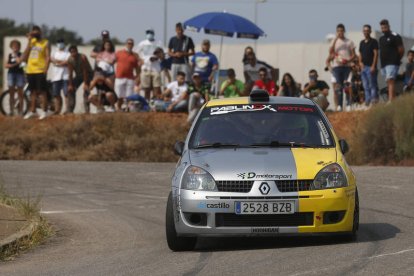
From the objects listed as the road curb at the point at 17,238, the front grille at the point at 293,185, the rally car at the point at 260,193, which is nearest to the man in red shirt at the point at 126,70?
the road curb at the point at 17,238

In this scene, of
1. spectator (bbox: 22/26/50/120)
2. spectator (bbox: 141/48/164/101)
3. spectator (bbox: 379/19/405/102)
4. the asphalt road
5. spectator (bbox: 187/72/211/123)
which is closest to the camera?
the asphalt road

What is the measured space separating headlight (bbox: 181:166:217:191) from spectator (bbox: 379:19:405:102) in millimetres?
13373

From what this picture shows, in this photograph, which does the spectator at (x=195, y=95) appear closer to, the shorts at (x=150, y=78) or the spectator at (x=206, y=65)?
the spectator at (x=206, y=65)

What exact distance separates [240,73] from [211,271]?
30.5 metres

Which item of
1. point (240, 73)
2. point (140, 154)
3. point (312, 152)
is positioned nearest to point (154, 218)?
point (312, 152)

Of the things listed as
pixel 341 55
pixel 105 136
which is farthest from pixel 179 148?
pixel 341 55

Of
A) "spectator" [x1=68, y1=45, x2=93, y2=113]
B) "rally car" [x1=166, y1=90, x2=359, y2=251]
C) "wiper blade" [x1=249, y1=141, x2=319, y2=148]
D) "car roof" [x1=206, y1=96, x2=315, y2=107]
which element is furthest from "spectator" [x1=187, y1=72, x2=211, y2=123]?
"rally car" [x1=166, y1=90, x2=359, y2=251]

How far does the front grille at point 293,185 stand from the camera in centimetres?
1052

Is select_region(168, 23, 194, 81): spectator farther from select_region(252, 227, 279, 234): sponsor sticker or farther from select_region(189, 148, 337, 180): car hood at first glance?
select_region(252, 227, 279, 234): sponsor sticker

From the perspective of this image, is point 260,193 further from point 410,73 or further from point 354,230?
point 410,73

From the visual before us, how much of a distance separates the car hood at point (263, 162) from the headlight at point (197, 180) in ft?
0.17

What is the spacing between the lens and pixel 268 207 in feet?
34.3

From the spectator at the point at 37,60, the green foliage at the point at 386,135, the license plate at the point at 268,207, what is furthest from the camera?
the spectator at the point at 37,60

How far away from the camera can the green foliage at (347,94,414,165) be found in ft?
70.7
